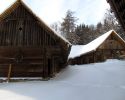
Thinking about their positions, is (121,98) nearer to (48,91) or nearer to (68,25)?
(48,91)

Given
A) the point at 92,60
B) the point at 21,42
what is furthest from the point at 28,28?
the point at 92,60

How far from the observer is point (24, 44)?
18.5 metres

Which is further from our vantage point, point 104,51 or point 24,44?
point 104,51

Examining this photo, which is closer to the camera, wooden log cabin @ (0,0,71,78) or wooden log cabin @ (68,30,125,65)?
wooden log cabin @ (0,0,71,78)

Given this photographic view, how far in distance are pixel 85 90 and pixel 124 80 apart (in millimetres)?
4252

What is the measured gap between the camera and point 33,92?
1343 cm

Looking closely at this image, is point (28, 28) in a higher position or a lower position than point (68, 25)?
lower

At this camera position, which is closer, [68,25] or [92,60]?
[92,60]

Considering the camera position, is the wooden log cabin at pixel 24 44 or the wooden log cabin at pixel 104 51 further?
the wooden log cabin at pixel 104 51

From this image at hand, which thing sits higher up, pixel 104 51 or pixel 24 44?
pixel 104 51

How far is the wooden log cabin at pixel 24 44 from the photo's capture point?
1839 cm

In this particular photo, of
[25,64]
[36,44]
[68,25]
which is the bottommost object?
[25,64]

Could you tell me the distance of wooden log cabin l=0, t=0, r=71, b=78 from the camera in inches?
724

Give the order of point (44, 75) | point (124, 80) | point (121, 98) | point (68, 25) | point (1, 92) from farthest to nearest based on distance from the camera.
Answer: point (68, 25) → point (44, 75) → point (124, 80) → point (1, 92) → point (121, 98)
